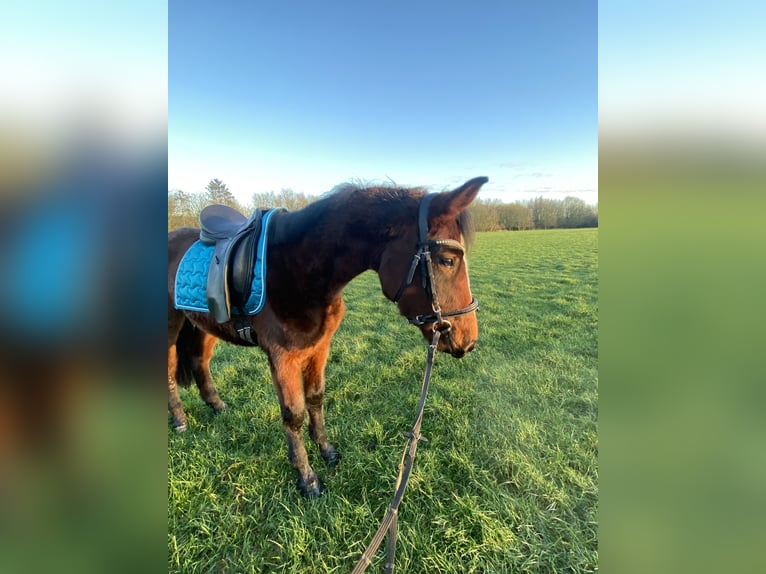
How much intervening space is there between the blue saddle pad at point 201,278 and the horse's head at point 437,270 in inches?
37.9

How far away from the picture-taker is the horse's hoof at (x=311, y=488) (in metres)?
2.65

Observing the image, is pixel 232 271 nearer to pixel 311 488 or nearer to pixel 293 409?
pixel 293 409

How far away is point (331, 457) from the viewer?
3053 millimetres

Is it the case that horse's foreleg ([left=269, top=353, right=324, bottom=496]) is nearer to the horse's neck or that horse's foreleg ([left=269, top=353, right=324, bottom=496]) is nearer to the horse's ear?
the horse's neck

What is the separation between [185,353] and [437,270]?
3214 mm

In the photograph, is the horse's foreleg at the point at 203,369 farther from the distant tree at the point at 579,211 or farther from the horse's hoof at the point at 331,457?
the distant tree at the point at 579,211

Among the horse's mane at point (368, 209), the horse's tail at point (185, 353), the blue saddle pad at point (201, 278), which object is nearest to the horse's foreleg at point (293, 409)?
the blue saddle pad at point (201, 278)

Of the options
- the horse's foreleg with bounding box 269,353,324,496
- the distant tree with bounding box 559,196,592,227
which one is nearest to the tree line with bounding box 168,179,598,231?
the distant tree with bounding box 559,196,592,227

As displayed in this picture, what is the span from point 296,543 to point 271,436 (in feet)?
4.16

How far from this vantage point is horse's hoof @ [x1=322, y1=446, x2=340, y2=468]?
3.03 m
